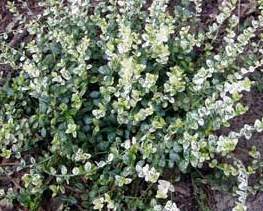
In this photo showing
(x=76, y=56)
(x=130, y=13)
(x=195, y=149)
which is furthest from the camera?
(x=130, y=13)

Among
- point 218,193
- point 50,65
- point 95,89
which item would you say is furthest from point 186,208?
point 50,65

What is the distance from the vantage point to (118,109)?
2.14 meters

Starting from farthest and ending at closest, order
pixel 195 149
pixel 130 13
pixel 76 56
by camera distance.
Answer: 1. pixel 130 13
2. pixel 76 56
3. pixel 195 149

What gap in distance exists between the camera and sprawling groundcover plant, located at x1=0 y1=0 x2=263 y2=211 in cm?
211

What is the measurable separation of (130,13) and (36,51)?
407mm

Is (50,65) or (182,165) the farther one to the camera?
(50,65)

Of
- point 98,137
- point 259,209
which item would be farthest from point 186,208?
point 98,137

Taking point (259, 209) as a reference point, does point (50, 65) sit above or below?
above

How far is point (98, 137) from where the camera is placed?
2.26 m

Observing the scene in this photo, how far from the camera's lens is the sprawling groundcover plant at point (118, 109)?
211 centimetres

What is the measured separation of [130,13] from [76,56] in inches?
12.3

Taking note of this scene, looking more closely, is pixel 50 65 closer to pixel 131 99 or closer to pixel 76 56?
pixel 76 56

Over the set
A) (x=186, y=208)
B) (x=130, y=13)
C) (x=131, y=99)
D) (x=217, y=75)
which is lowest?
(x=186, y=208)

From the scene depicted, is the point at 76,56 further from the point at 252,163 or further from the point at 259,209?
the point at 259,209
